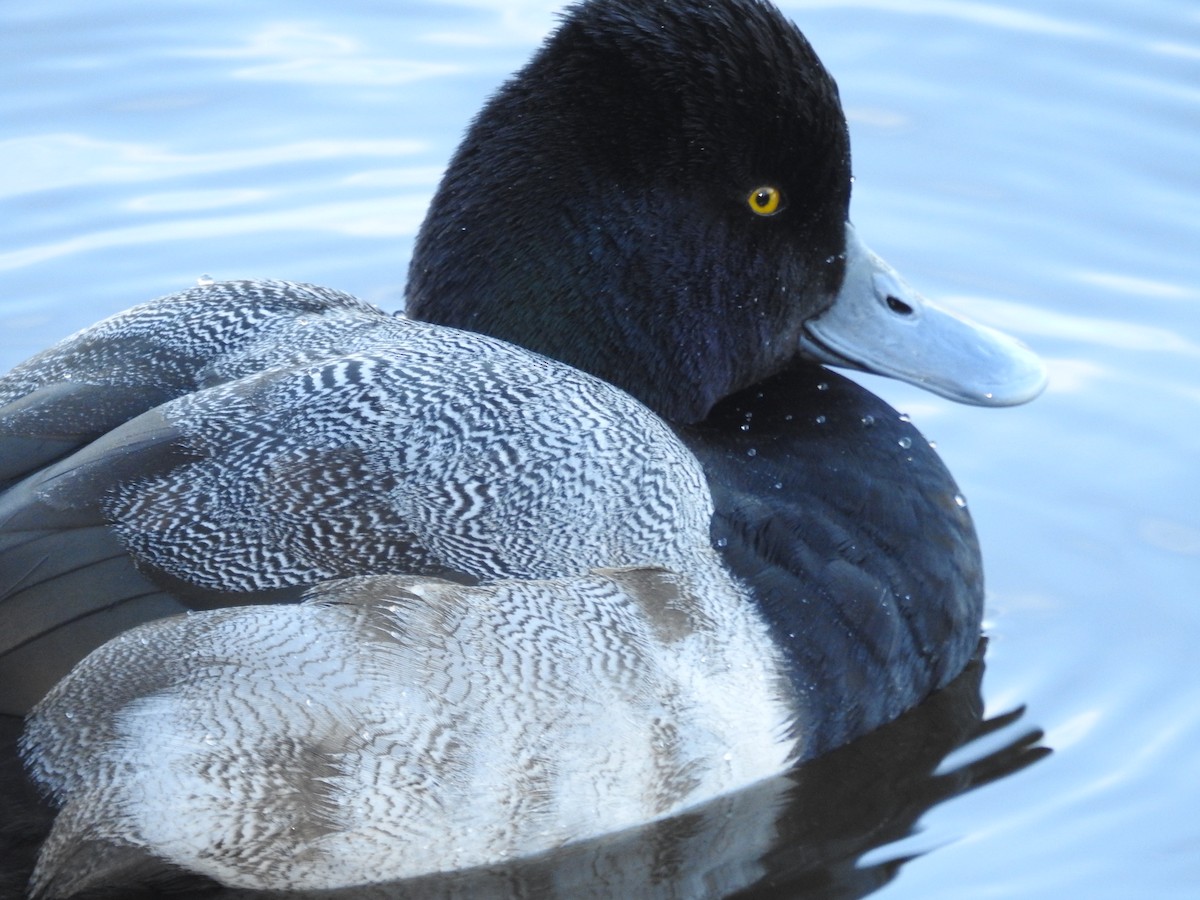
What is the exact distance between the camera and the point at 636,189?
13.6 ft

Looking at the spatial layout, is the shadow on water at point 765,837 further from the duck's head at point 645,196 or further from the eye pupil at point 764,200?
the eye pupil at point 764,200

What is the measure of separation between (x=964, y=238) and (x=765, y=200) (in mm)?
2147

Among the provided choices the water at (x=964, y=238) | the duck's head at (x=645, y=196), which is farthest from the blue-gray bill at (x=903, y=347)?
the water at (x=964, y=238)

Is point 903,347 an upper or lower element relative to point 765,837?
upper

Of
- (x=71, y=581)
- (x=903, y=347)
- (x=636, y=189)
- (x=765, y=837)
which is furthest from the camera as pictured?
(x=903, y=347)

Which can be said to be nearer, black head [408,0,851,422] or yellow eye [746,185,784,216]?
black head [408,0,851,422]

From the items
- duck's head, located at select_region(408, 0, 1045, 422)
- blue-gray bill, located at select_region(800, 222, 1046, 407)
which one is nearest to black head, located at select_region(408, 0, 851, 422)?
duck's head, located at select_region(408, 0, 1045, 422)

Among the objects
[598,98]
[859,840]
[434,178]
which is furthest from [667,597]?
[434,178]

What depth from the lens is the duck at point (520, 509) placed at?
3.45m

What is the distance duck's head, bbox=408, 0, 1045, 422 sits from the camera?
4090 mm

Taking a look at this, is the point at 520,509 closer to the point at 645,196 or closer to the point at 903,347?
the point at 645,196

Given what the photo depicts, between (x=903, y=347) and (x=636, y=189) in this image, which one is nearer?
(x=636, y=189)

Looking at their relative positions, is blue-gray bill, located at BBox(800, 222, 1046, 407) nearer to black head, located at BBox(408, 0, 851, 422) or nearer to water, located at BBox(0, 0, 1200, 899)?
black head, located at BBox(408, 0, 851, 422)

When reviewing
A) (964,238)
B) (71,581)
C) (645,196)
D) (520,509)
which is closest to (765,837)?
(520,509)
